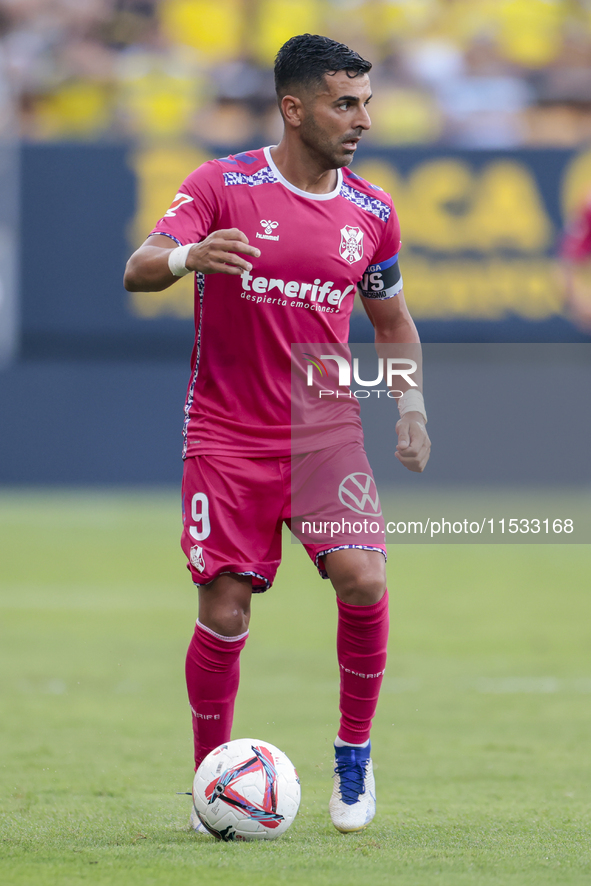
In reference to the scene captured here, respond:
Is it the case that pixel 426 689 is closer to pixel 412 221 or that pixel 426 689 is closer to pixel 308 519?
pixel 308 519

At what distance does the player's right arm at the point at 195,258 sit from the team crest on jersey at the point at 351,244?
58cm

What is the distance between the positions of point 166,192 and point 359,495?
39.2 ft

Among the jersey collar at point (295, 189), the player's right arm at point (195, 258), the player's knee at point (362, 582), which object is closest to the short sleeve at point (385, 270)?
the jersey collar at point (295, 189)

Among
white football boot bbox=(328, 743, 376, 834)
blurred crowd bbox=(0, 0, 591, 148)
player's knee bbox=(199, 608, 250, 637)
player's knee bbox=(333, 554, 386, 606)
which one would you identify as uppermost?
blurred crowd bbox=(0, 0, 591, 148)

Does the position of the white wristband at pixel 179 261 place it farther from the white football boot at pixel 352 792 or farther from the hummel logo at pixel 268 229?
the white football boot at pixel 352 792

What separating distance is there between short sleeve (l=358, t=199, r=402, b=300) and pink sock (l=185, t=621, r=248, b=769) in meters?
1.24

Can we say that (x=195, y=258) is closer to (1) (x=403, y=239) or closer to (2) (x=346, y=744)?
(2) (x=346, y=744)

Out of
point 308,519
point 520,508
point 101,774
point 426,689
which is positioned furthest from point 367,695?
point 520,508

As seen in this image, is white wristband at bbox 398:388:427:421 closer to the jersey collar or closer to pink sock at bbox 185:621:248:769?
the jersey collar

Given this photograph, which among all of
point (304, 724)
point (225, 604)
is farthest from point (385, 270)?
point (304, 724)

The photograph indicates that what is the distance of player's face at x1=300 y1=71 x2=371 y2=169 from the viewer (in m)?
3.82

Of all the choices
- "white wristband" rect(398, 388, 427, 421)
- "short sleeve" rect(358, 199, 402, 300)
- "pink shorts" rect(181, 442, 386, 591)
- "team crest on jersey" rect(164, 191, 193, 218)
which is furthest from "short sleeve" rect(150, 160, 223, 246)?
"white wristband" rect(398, 388, 427, 421)

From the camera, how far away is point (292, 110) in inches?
154

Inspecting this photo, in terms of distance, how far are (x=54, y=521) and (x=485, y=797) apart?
944cm
